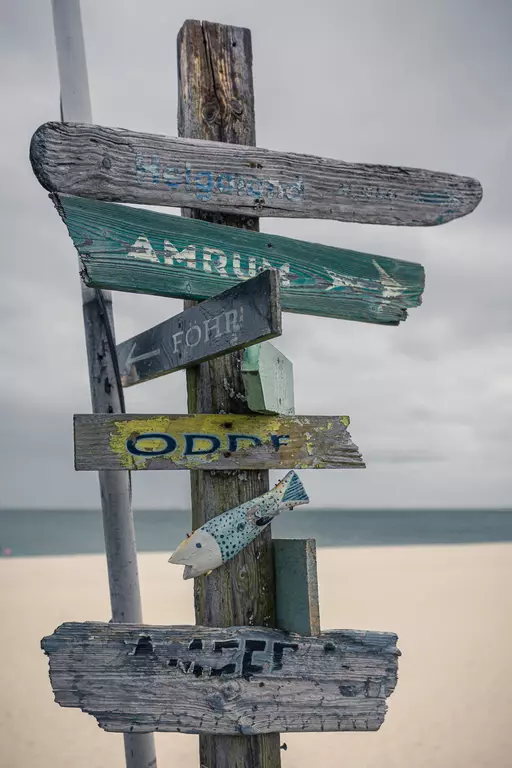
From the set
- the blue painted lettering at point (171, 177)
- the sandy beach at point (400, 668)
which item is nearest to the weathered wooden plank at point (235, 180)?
the blue painted lettering at point (171, 177)

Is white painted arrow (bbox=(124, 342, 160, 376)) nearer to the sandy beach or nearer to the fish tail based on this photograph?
the fish tail

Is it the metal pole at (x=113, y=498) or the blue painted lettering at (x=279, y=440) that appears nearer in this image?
the blue painted lettering at (x=279, y=440)

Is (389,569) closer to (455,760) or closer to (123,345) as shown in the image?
(455,760)

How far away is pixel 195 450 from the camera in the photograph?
2650mm

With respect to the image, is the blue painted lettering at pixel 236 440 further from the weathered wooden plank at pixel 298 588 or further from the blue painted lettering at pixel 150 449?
the weathered wooden plank at pixel 298 588

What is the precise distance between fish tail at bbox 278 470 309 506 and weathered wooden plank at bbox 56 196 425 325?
26.3 inches

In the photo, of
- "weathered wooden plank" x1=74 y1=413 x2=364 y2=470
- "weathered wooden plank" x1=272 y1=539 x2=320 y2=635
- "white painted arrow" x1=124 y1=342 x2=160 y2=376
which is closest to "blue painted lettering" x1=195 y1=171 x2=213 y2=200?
"white painted arrow" x1=124 y1=342 x2=160 y2=376

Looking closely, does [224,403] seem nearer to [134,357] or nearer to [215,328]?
[215,328]

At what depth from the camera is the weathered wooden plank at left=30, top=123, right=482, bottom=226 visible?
2.55m

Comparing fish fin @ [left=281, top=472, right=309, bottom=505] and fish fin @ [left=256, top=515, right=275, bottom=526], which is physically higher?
fish fin @ [left=281, top=472, right=309, bottom=505]

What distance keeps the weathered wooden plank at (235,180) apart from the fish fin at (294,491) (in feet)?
3.56

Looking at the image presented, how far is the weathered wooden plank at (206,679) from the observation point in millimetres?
2600

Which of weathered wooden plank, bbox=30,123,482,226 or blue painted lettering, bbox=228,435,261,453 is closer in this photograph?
weathered wooden plank, bbox=30,123,482,226

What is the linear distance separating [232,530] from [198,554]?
17 centimetres
